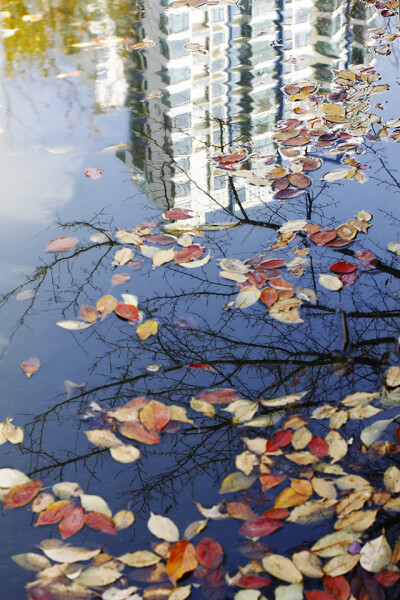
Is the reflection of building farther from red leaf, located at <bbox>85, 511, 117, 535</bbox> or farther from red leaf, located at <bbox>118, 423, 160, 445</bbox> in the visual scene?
red leaf, located at <bbox>85, 511, 117, 535</bbox>

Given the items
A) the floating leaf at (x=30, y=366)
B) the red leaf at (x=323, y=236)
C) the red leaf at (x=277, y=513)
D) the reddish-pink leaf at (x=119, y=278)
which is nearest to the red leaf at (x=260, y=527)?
the red leaf at (x=277, y=513)

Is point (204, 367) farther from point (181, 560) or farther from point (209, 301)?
point (181, 560)

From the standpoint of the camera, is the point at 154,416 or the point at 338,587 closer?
the point at 338,587

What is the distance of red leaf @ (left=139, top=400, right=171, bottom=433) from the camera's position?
2434 mm

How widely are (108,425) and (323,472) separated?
2.90 ft

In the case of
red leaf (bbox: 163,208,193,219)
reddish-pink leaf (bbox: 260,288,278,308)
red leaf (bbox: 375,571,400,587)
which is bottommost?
red leaf (bbox: 375,571,400,587)

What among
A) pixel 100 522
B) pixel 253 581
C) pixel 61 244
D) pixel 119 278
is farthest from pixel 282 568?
pixel 61 244

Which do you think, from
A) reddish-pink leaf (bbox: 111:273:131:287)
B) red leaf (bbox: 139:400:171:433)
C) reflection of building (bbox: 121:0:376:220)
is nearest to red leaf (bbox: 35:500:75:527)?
red leaf (bbox: 139:400:171:433)

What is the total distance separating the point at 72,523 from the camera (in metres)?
2.12

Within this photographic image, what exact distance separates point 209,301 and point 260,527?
1.29m

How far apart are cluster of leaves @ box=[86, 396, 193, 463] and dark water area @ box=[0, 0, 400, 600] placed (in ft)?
0.06

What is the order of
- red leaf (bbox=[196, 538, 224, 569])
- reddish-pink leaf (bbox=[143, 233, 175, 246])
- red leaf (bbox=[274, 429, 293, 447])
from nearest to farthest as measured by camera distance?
red leaf (bbox=[196, 538, 224, 569]) < red leaf (bbox=[274, 429, 293, 447]) < reddish-pink leaf (bbox=[143, 233, 175, 246])

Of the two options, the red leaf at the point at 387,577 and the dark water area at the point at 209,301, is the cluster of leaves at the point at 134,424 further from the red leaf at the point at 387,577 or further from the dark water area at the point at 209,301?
the red leaf at the point at 387,577

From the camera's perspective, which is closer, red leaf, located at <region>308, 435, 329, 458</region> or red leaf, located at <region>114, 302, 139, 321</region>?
red leaf, located at <region>308, 435, 329, 458</region>
